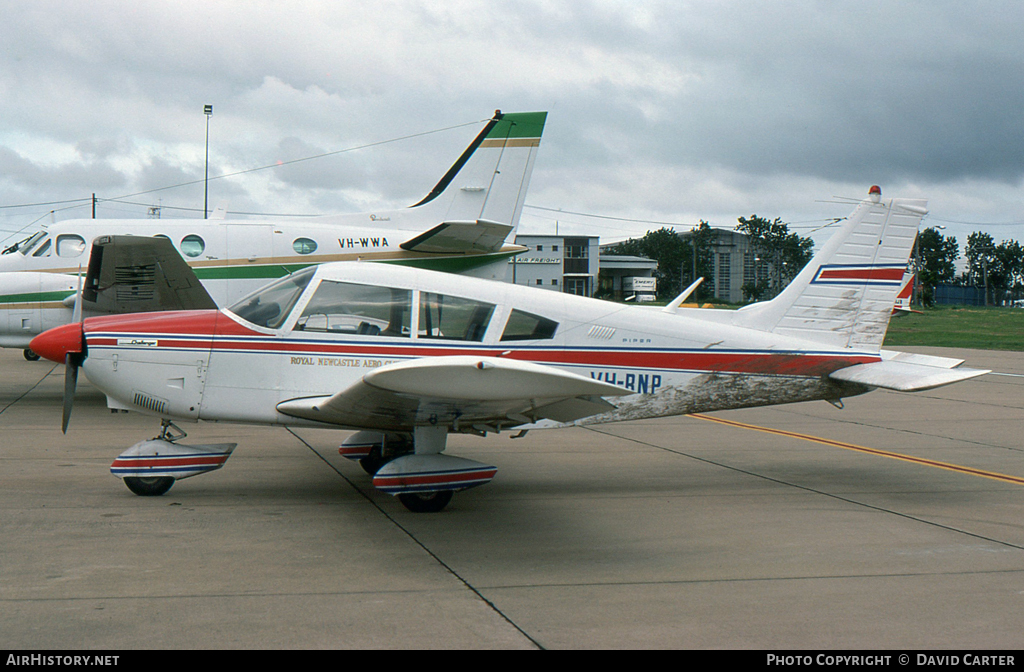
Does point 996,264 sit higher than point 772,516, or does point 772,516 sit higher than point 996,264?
point 996,264

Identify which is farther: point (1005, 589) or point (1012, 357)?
point (1012, 357)

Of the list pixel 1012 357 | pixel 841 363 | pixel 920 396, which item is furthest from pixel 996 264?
pixel 841 363

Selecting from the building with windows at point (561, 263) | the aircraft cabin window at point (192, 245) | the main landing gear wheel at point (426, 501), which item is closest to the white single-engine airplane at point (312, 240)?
the aircraft cabin window at point (192, 245)

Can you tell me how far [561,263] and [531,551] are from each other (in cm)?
9931

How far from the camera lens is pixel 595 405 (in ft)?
20.5

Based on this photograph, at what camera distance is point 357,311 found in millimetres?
7137

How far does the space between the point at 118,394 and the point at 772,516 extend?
5.63 m

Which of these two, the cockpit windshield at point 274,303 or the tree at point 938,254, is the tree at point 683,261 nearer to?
the tree at point 938,254

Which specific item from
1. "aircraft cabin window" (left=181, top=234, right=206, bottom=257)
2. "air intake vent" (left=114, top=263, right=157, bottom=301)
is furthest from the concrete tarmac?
"aircraft cabin window" (left=181, top=234, right=206, bottom=257)

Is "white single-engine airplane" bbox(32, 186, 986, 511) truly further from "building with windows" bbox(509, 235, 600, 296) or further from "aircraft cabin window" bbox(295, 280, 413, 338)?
"building with windows" bbox(509, 235, 600, 296)

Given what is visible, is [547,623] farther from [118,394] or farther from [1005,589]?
[118,394]

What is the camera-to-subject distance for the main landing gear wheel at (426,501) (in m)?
6.80

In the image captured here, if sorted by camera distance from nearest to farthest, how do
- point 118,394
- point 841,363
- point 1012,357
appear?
point 118,394
point 841,363
point 1012,357
